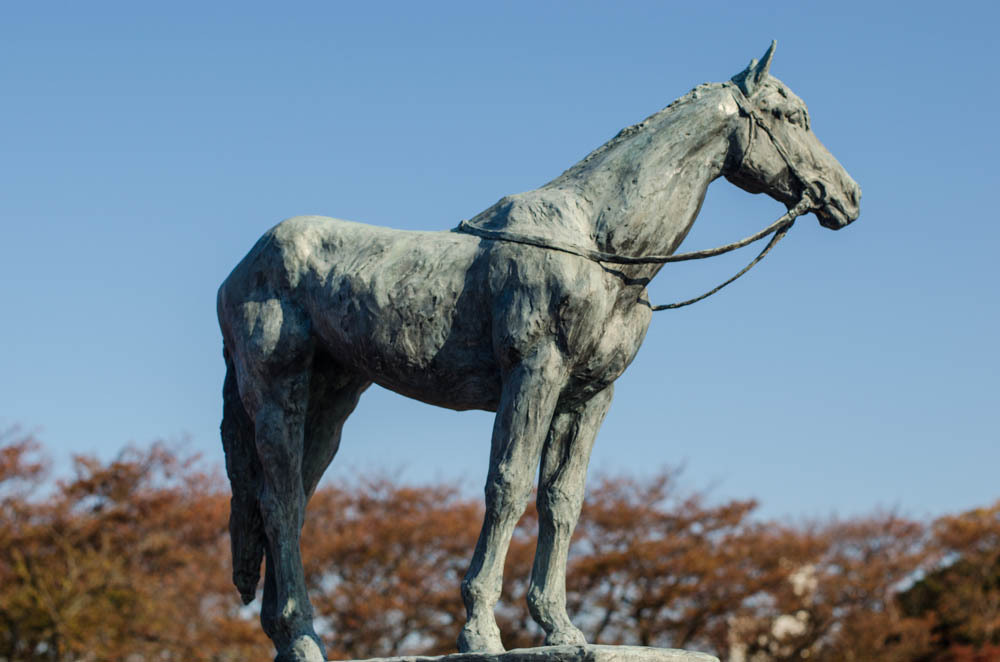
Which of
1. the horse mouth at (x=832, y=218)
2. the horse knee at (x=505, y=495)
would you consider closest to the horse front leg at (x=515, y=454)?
the horse knee at (x=505, y=495)

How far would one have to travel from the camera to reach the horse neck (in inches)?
200

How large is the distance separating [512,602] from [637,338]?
19852 mm

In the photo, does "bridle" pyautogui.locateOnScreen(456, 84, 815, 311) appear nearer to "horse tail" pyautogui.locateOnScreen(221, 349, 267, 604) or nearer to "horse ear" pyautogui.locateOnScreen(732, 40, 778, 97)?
"horse ear" pyautogui.locateOnScreen(732, 40, 778, 97)

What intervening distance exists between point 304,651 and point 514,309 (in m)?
1.88

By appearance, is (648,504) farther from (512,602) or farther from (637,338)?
(637,338)

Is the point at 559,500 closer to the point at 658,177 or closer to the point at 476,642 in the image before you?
the point at 476,642

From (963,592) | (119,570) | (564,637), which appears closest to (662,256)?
(564,637)

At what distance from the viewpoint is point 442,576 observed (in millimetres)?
25250

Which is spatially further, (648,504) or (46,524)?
(648,504)

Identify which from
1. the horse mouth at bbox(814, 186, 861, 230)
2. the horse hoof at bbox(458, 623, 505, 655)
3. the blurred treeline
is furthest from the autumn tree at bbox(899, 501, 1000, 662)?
the horse hoof at bbox(458, 623, 505, 655)

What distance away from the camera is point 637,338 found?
17.3ft

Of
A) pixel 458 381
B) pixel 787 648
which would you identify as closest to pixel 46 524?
pixel 787 648

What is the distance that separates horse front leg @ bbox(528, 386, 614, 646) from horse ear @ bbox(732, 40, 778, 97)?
1.53 m

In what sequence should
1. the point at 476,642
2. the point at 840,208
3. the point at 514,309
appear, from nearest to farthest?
the point at 476,642, the point at 514,309, the point at 840,208
